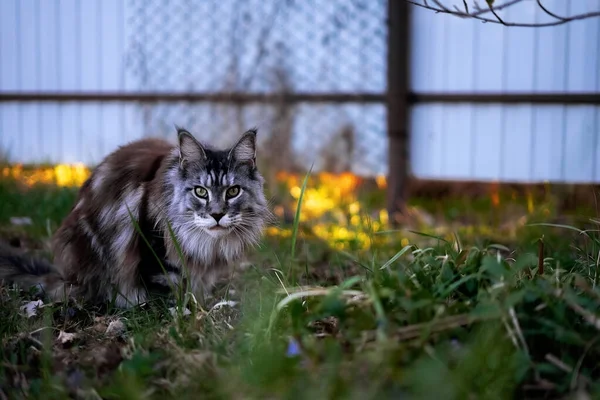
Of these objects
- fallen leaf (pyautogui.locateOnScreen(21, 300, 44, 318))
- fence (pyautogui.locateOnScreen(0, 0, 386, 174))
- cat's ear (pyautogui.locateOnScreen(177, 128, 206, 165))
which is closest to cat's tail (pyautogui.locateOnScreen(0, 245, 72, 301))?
fallen leaf (pyautogui.locateOnScreen(21, 300, 44, 318))

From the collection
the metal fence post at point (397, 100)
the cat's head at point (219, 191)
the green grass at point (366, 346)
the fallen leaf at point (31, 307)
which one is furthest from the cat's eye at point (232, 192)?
the metal fence post at point (397, 100)

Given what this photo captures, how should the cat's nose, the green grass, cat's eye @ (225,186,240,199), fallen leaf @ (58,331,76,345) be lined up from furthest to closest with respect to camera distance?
cat's eye @ (225,186,240,199) < the cat's nose < fallen leaf @ (58,331,76,345) < the green grass

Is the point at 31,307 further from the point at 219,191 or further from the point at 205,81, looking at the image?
the point at 205,81

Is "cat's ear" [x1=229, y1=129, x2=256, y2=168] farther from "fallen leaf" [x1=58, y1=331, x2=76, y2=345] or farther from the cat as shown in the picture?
"fallen leaf" [x1=58, y1=331, x2=76, y2=345]

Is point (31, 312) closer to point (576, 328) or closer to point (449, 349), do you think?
point (449, 349)

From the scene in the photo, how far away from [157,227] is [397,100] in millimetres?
2899

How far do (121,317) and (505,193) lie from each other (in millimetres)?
3624

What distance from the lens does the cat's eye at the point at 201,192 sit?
2.96m

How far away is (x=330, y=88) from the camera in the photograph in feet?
19.7

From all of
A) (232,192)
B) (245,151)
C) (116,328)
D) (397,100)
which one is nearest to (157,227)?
(232,192)

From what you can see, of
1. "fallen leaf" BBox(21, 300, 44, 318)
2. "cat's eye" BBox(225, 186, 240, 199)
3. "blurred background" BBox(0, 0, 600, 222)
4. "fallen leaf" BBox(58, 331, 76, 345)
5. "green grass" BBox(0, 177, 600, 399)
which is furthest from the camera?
"blurred background" BBox(0, 0, 600, 222)

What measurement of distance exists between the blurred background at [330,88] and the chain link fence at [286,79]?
0.5 inches

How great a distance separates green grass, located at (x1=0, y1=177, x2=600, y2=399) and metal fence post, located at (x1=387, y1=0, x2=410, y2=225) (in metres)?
2.91

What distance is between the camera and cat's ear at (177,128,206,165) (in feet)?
9.67
